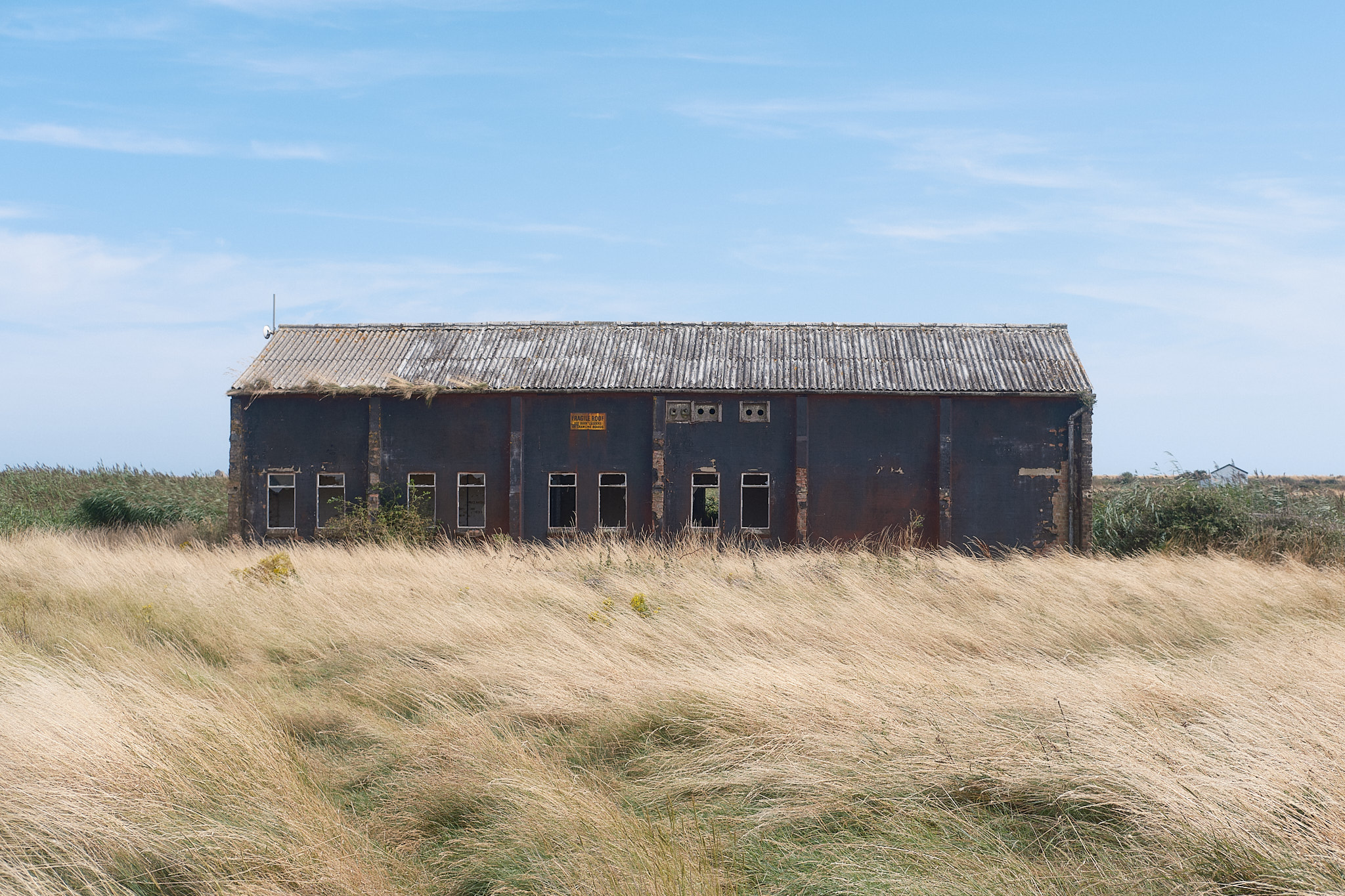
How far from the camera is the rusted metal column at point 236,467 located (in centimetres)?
2056

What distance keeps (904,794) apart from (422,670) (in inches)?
152

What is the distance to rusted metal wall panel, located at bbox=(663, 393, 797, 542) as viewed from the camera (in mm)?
19781

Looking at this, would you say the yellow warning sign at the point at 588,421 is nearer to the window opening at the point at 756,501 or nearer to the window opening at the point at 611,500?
the window opening at the point at 611,500

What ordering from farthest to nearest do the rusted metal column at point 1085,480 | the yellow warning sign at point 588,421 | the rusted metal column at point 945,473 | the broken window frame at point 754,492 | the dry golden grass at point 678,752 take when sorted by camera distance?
the yellow warning sign at point 588,421 < the broken window frame at point 754,492 < the rusted metal column at point 945,473 < the rusted metal column at point 1085,480 < the dry golden grass at point 678,752

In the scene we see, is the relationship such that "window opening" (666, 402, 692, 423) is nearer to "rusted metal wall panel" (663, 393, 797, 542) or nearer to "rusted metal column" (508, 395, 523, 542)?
"rusted metal wall panel" (663, 393, 797, 542)

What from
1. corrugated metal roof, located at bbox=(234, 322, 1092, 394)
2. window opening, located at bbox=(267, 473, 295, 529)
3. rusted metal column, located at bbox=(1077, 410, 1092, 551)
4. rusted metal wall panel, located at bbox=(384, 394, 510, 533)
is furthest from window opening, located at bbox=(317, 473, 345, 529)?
rusted metal column, located at bbox=(1077, 410, 1092, 551)

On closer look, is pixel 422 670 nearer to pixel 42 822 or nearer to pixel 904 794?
pixel 42 822

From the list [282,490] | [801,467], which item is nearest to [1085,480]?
[801,467]

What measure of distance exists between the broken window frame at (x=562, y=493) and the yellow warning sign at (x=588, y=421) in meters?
0.95

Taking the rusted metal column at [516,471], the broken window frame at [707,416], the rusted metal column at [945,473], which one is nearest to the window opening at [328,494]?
the rusted metal column at [516,471]

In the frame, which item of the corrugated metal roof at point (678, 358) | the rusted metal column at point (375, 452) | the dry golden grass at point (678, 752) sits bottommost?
the dry golden grass at point (678, 752)

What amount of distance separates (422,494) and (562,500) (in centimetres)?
292

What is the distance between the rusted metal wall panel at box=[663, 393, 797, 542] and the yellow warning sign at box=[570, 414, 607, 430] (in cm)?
134

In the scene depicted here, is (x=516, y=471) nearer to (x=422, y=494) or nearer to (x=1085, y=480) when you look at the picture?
(x=422, y=494)
